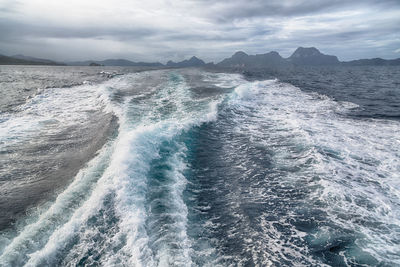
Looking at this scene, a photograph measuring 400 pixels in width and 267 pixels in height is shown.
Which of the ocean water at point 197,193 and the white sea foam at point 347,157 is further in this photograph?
the white sea foam at point 347,157

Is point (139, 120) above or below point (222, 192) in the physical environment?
above

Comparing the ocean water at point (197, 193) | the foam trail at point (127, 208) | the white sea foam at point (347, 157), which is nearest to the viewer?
the foam trail at point (127, 208)

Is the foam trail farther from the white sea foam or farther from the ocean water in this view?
the white sea foam

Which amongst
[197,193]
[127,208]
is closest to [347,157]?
[197,193]

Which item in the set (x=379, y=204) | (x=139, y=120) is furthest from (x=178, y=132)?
(x=379, y=204)

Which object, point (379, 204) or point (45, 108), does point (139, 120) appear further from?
point (379, 204)

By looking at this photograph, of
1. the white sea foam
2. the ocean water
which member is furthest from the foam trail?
the white sea foam

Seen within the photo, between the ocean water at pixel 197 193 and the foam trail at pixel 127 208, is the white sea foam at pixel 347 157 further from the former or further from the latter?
the foam trail at pixel 127 208

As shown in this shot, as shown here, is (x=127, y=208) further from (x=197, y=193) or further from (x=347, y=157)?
(x=347, y=157)

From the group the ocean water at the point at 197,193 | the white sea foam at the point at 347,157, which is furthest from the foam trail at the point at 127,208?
the white sea foam at the point at 347,157
